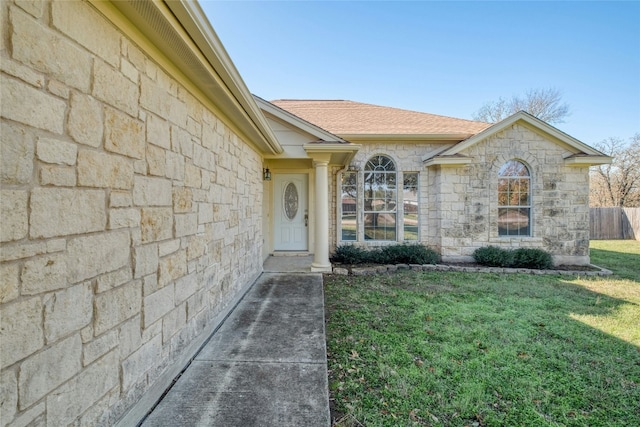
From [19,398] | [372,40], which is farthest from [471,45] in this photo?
[19,398]

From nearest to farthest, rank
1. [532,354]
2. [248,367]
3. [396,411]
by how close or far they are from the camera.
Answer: [396,411] < [248,367] < [532,354]

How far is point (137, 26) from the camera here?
1.93m

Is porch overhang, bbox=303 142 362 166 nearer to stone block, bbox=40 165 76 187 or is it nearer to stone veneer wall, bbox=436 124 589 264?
stone veneer wall, bbox=436 124 589 264

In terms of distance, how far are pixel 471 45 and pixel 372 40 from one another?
444 centimetres

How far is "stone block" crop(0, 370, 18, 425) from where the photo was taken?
42.9 inches

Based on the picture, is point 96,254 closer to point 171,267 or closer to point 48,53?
point 171,267

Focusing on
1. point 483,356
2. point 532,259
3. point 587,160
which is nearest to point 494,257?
point 532,259

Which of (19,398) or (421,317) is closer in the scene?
(19,398)

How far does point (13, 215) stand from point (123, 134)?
2.85 feet

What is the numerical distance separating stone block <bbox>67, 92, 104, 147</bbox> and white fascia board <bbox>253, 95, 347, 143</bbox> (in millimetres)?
4595

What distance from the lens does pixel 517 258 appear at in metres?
7.58

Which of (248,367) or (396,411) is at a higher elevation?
(248,367)

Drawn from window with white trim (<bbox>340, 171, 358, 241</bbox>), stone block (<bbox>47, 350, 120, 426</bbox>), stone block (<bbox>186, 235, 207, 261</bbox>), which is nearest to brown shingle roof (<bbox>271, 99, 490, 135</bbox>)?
window with white trim (<bbox>340, 171, 358, 241</bbox>)

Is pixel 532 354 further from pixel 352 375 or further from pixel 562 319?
pixel 352 375
